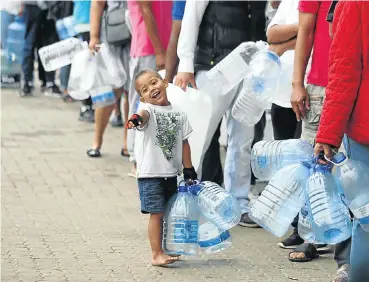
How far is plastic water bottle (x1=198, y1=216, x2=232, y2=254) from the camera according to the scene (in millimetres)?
6332

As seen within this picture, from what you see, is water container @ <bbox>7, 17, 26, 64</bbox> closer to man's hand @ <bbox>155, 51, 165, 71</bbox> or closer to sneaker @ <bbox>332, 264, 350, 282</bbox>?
man's hand @ <bbox>155, 51, 165, 71</bbox>

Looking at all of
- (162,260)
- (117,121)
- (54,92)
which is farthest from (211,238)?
(54,92)

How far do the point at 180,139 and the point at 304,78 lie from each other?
89 centimetres

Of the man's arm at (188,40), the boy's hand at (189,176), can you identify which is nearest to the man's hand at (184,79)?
the man's arm at (188,40)

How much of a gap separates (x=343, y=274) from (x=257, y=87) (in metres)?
1.74

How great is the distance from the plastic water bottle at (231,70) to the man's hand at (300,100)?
3.31ft

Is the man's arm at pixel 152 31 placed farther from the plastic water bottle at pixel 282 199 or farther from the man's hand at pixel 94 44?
the plastic water bottle at pixel 282 199

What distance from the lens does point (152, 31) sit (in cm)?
858

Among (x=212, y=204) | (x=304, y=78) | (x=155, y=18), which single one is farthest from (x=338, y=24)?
(x=155, y=18)

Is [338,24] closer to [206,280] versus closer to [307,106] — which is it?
[307,106]

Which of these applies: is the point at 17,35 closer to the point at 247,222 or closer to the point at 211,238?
the point at 247,222

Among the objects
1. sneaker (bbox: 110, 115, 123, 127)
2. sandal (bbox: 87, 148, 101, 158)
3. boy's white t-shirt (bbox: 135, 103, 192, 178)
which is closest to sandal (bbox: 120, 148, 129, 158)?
sandal (bbox: 87, 148, 101, 158)

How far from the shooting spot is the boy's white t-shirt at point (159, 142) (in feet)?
20.9

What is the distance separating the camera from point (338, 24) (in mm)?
4895
